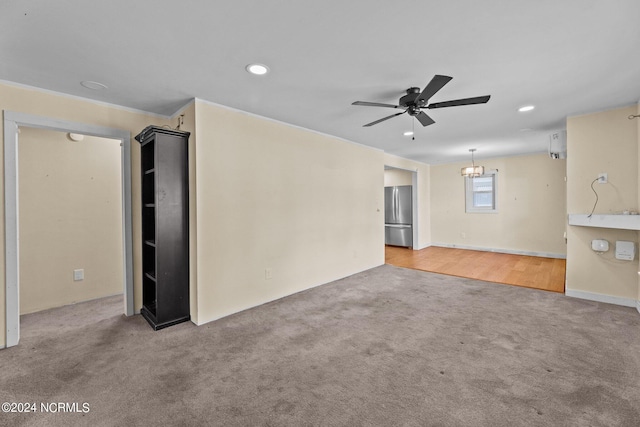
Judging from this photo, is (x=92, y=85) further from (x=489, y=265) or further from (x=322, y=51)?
(x=489, y=265)

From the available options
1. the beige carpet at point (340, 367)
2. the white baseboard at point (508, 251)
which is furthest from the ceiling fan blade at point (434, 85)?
the white baseboard at point (508, 251)

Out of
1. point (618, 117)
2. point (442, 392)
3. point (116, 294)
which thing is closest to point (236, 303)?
point (116, 294)

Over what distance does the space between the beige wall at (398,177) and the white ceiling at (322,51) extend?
14.7 ft

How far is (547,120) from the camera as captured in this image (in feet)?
12.9

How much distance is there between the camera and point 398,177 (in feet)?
26.7

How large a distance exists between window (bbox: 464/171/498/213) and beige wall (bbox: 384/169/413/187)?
57.5 inches

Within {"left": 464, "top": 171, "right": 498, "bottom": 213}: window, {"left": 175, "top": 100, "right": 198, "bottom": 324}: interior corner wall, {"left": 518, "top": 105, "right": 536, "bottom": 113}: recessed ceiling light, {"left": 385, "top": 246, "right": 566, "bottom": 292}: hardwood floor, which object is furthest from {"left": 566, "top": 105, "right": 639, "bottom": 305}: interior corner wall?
{"left": 175, "top": 100, "right": 198, "bottom": 324}: interior corner wall

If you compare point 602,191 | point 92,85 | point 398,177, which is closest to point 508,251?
point 398,177

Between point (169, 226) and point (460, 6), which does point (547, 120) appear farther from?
point (169, 226)

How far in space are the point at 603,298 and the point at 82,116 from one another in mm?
6547

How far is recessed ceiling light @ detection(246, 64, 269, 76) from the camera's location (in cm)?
231

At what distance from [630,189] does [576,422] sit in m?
3.30

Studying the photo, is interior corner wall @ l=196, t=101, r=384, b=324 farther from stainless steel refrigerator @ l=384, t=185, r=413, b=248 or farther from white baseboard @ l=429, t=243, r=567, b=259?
white baseboard @ l=429, t=243, r=567, b=259

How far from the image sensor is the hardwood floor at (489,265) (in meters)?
4.57
